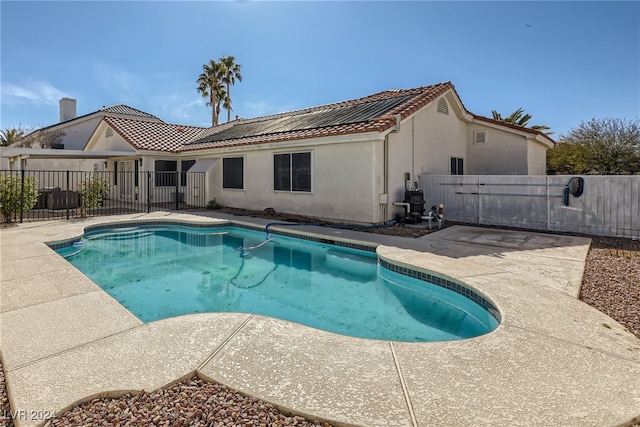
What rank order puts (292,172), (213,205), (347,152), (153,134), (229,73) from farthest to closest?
1. (229,73)
2. (153,134)
3. (213,205)
4. (292,172)
5. (347,152)

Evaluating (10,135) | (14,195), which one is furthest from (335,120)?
(10,135)

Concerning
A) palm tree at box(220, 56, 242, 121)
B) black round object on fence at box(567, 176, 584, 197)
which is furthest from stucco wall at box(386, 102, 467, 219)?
palm tree at box(220, 56, 242, 121)

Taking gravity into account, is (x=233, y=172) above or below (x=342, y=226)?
above

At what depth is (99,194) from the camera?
16188mm

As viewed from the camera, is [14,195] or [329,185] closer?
[14,195]

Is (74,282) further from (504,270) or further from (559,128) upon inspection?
(559,128)

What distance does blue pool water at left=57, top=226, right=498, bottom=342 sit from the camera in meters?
5.98

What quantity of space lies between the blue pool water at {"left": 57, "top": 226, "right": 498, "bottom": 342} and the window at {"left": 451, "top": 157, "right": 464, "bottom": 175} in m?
9.46

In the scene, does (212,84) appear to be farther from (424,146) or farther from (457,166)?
(424,146)

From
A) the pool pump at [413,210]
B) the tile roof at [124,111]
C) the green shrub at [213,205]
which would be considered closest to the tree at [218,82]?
the tile roof at [124,111]

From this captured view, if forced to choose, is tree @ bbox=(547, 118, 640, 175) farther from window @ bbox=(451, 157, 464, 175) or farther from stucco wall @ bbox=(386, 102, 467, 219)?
stucco wall @ bbox=(386, 102, 467, 219)

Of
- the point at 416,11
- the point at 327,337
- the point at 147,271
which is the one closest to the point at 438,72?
the point at 416,11

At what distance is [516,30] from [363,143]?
880cm

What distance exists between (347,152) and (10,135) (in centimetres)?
4039
